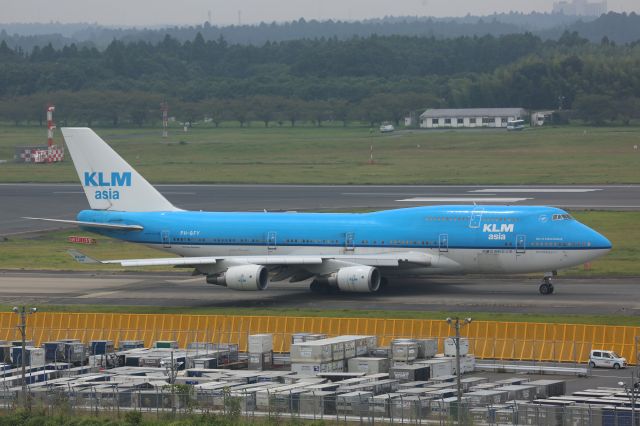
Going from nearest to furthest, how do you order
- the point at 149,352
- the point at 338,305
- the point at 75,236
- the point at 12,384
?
the point at 12,384, the point at 149,352, the point at 338,305, the point at 75,236

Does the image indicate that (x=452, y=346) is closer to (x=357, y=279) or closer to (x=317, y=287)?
(x=357, y=279)

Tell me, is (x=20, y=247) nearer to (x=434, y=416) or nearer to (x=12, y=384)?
(x=12, y=384)

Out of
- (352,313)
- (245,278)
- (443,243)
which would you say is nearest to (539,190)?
(443,243)

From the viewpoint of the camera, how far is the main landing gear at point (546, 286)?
239ft

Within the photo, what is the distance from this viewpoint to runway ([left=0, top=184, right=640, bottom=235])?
380 ft

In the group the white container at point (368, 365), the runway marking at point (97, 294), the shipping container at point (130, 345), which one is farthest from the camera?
the runway marking at point (97, 294)

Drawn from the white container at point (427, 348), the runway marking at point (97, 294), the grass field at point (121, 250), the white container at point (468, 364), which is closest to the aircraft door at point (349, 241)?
the runway marking at point (97, 294)

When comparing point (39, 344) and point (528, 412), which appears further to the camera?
point (39, 344)

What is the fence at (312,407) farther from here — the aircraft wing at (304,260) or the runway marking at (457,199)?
the runway marking at (457,199)

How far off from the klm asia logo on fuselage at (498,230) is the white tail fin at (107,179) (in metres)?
20.6

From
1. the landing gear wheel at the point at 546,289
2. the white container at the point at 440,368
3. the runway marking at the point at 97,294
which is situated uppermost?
the landing gear wheel at the point at 546,289

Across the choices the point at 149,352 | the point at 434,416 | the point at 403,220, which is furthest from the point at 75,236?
the point at 434,416

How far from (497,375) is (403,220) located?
819 inches

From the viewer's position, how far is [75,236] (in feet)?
349
